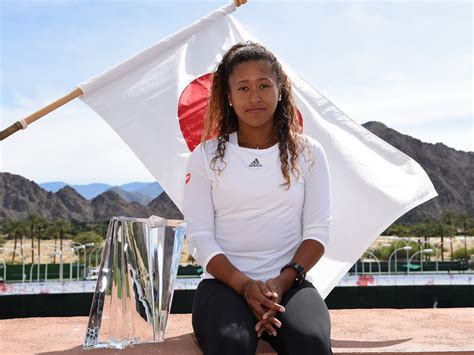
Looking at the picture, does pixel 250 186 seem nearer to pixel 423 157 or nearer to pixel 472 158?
pixel 423 157

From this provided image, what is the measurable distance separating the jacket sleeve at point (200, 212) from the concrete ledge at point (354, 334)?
0.42 metres

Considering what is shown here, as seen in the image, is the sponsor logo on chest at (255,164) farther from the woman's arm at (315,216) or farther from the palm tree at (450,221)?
the palm tree at (450,221)

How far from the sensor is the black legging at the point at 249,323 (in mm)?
2256

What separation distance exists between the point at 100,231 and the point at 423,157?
45.4 m

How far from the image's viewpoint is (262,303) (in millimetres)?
2391

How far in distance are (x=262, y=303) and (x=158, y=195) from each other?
291ft

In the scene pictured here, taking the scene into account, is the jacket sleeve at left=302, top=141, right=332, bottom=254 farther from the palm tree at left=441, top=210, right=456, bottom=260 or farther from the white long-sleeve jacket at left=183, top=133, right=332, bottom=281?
the palm tree at left=441, top=210, right=456, bottom=260

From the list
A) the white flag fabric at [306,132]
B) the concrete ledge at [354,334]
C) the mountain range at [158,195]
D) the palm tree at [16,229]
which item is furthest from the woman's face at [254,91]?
the mountain range at [158,195]

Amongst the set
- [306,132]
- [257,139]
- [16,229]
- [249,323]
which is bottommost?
[249,323]

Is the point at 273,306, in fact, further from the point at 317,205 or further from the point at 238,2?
the point at 238,2

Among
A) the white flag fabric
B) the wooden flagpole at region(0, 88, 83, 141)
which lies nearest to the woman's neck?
the white flag fabric

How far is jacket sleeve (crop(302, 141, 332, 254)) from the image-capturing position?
106 inches

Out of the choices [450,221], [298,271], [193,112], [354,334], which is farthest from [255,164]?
[450,221]

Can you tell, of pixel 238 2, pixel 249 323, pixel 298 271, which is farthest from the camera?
pixel 238 2
